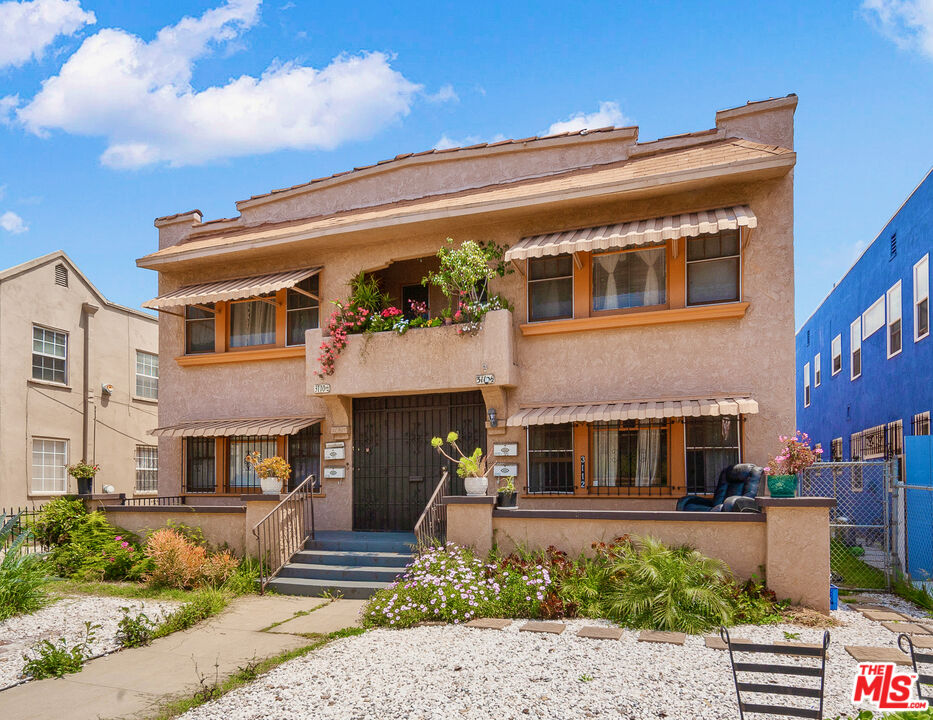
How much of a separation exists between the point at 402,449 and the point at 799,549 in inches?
272

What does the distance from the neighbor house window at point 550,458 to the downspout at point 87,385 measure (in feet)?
49.1

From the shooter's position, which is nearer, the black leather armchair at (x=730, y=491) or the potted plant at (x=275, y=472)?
the black leather armchair at (x=730, y=491)

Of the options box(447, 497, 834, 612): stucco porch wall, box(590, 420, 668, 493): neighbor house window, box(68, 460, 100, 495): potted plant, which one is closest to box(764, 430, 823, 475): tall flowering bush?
box(447, 497, 834, 612): stucco porch wall

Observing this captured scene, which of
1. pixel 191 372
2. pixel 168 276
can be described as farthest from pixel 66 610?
pixel 168 276

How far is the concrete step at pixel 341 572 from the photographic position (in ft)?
34.0

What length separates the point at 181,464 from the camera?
48.2 feet

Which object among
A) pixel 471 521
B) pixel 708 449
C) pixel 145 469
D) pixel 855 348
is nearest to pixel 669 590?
pixel 471 521

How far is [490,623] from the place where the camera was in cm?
827

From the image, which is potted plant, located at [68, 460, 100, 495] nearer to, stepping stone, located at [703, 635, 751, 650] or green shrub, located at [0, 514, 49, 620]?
green shrub, located at [0, 514, 49, 620]

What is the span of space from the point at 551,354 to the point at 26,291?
51.1ft

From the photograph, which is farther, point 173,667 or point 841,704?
point 173,667

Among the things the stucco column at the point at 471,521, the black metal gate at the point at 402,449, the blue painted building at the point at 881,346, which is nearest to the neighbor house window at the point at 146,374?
the black metal gate at the point at 402,449

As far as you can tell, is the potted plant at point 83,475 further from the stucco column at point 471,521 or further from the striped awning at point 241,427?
the stucco column at point 471,521

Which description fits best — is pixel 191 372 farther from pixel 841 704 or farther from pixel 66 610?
pixel 841 704
